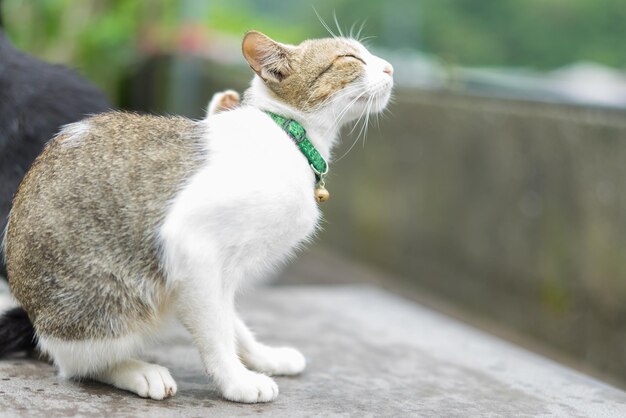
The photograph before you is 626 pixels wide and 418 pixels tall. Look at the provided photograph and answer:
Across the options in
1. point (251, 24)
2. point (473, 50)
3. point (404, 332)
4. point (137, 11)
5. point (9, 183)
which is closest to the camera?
point (9, 183)

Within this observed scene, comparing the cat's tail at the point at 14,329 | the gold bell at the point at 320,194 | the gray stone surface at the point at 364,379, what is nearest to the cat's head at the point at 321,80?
the gold bell at the point at 320,194

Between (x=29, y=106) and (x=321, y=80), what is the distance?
3.64 ft

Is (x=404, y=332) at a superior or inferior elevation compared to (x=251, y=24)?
inferior

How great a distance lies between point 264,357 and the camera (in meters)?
2.40

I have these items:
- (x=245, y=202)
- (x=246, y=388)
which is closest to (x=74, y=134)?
(x=245, y=202)

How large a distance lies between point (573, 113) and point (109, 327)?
8.99ft

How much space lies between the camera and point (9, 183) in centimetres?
A: 263

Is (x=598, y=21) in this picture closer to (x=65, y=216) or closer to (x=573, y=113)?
(x=573, y=113)

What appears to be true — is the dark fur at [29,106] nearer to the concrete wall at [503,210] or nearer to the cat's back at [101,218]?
the cat's back at [101,218]

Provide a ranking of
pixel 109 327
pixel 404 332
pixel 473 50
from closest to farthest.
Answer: pixel 109 327 < pixel 404 332 < pixel 473 50

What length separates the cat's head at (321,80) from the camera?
211 centimetres

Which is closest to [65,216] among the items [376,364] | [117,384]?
[117,384]

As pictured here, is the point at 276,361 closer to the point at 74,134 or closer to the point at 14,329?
the point at 14,329

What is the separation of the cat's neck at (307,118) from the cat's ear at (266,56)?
56mm
